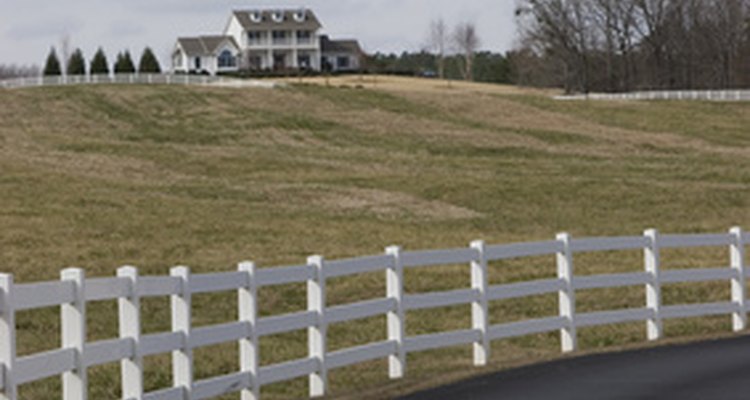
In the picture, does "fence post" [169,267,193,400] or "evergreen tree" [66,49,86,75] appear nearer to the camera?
"fence post" [169,267,193,400]

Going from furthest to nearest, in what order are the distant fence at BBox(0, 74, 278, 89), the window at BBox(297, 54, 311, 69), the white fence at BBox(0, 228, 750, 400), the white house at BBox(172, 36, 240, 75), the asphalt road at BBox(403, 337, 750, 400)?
the white house at BBox(172, 36, 240, 75), the window at BBox(297, 54, 311, 69), the distant fence at BBox(0, 74, 278, 89), the asphalt road at BBox(403, 337, 750, 400), the white fence at BBox(0, 228, 750, 400)

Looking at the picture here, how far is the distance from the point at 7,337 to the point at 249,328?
3855mm

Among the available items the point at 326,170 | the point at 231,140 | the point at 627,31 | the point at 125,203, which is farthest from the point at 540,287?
the point at 627,31

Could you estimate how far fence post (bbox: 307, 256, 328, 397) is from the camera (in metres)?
15.6

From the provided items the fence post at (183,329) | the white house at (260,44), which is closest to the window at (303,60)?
the white house at (260,44)

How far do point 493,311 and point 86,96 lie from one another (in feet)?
212

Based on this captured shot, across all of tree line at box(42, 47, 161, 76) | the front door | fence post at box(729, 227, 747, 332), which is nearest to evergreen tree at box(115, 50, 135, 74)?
tree line at box(42, 47, 161, 76)

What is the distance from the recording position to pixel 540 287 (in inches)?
771

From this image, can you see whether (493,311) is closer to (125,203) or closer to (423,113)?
(125,203)

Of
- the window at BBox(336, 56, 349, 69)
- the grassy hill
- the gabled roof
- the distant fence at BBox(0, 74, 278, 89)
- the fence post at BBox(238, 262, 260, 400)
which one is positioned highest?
the gabled roof

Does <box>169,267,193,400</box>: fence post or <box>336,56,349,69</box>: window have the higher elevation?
<box>336,56,349,69</box>: window

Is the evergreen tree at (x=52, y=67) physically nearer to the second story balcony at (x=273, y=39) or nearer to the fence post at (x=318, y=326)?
the second story balcony at (x=273, y=39)

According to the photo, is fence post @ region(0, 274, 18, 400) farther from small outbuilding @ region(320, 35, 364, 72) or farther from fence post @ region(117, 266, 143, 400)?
small outbuilding @ region(320, 35, 364, 72)

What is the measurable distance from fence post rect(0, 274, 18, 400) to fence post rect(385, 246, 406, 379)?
21.3 ft
